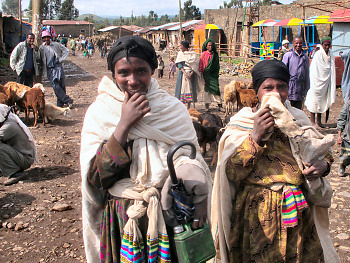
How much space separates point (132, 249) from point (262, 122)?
1.00 meters

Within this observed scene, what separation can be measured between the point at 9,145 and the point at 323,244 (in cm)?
452

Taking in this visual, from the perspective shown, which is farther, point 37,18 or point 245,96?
point 37,18

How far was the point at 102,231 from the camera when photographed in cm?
190

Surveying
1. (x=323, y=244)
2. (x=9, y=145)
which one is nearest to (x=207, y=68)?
(x=9, y=145)

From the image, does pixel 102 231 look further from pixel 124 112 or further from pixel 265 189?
pixel 265 189

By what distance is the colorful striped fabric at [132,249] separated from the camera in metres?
1.70

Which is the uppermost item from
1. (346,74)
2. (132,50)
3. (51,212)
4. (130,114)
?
(132,50)

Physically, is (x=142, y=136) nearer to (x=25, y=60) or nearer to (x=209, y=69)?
(x=209, y=69)

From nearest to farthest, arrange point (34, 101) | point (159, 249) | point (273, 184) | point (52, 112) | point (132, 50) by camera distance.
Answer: point (159, 249) → point (132, 50) → point (273, 184) → point (34, 101) → point (52, 112)

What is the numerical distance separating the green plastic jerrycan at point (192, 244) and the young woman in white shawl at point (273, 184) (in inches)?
26.7

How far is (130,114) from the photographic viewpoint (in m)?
1.70

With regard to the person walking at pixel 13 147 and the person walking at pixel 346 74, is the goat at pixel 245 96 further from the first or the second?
the person walking at pixel 13 147

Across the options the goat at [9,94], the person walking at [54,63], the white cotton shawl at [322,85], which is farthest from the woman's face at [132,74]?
the person walking at [54,63]

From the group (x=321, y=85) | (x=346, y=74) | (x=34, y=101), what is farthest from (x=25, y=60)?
(x=346, y=74)
